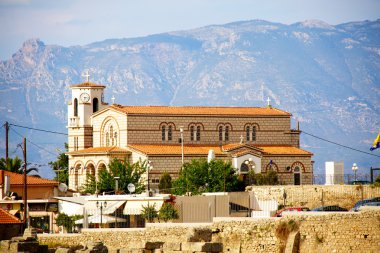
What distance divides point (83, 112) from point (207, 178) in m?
26.4

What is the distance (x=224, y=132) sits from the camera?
330 ft

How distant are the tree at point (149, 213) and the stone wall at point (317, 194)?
374 inches

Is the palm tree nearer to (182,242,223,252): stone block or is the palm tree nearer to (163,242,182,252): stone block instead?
(163,242,182,252): stone block

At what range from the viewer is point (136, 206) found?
67438 mm

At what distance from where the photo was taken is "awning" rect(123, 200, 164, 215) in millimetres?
66375

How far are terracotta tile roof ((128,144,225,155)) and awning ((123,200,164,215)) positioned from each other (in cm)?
2726

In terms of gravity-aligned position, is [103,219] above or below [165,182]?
below

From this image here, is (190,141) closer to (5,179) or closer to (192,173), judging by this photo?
(192,173)

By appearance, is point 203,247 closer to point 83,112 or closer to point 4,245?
point 4,245

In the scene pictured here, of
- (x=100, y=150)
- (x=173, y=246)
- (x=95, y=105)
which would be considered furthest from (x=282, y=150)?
(x=173, y=246)

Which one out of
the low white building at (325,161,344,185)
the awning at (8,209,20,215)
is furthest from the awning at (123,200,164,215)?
the low white building at (325,161,344,185)

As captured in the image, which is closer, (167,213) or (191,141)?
(167,213)

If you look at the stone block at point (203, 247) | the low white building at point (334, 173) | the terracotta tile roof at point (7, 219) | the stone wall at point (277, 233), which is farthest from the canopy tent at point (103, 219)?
the stone block at point (203, 247)

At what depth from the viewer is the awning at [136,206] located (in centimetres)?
6638
